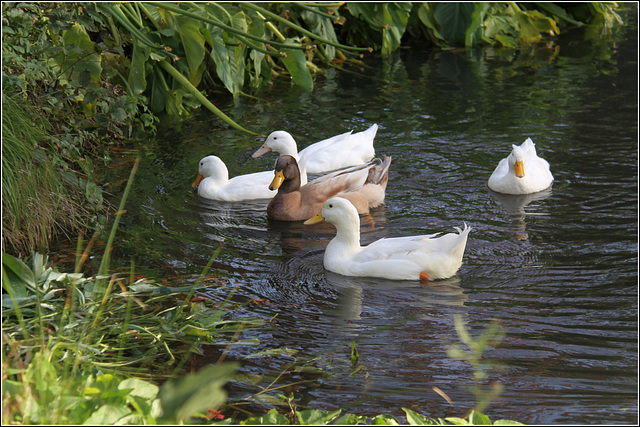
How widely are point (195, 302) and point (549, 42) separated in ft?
37.5

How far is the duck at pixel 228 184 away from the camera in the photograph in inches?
297

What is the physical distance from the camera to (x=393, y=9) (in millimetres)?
12758

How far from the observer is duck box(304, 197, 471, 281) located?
557cm

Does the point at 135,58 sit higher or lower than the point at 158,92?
higher

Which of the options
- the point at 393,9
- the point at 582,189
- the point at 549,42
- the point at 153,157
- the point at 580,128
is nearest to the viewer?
the point at 582,189

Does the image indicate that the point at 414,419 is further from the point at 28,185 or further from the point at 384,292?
the point at 28,185

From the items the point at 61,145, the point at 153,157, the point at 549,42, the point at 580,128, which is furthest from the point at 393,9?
the point at 61,145

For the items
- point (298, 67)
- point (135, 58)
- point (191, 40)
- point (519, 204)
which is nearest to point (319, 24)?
point (298, 67)

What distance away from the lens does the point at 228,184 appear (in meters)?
7.61

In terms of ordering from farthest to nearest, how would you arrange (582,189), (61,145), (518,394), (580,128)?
(580,128) < (582,189) < (61,145) < (518,394)

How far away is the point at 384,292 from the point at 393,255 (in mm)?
363

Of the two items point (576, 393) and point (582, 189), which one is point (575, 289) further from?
point (582, 189)

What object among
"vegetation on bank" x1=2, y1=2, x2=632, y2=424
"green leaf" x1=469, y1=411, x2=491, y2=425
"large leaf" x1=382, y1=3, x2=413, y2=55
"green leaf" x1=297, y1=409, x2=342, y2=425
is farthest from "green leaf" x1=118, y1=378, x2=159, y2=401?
"large leaf" x1=382, y1=3, x2=413, y2=55

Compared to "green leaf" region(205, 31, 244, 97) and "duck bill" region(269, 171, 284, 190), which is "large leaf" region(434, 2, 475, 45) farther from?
"duck bill" region(269, 171, 284, 190)
